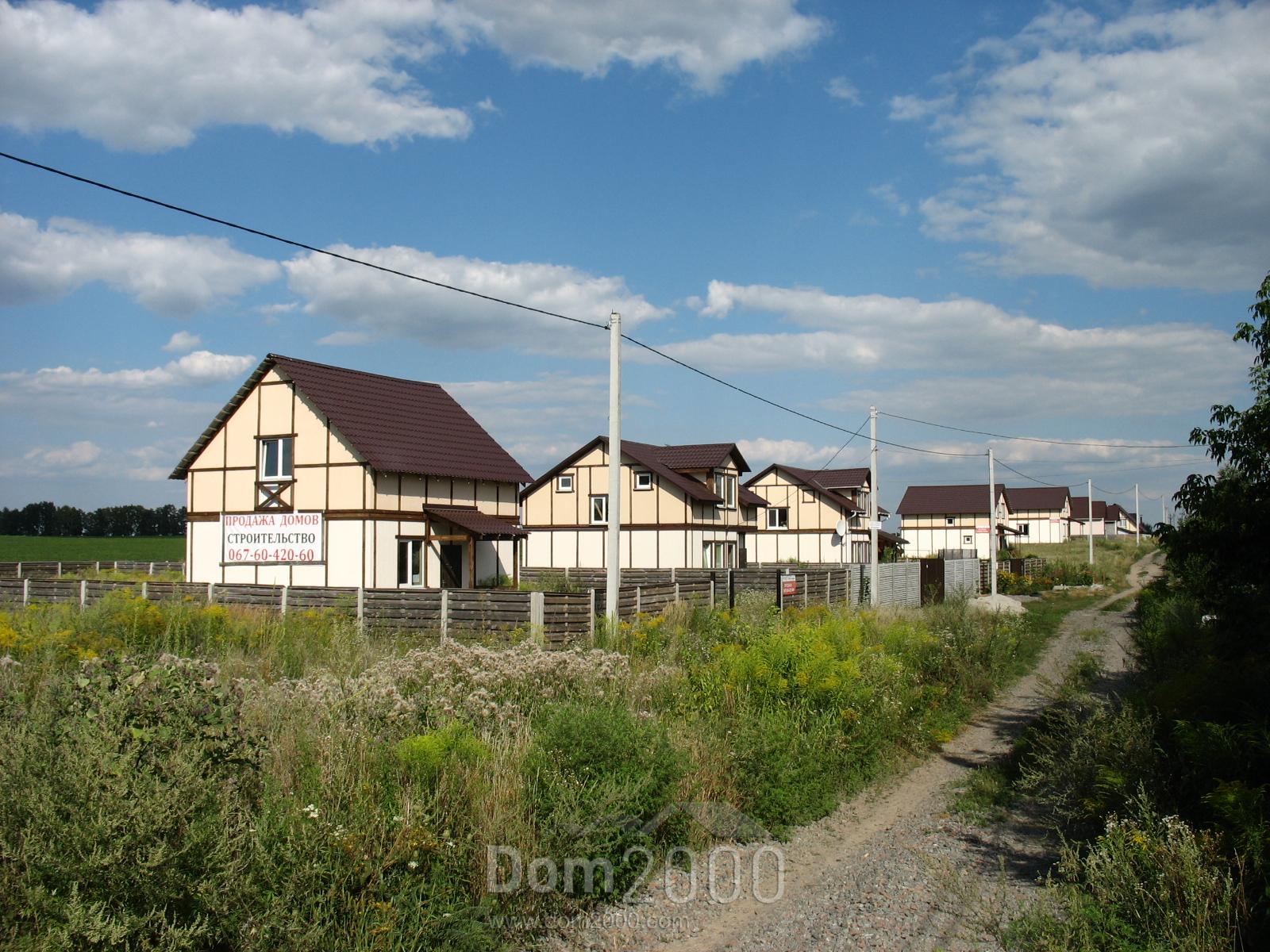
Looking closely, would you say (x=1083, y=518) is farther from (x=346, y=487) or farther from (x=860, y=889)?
(x=860, y=889)

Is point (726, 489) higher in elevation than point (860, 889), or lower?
higher

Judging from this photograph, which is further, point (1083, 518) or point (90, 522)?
point (1083, 518)

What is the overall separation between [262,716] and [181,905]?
201 centimetres

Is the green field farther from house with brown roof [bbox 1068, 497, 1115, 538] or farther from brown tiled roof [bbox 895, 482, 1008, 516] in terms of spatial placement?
house with brown roof [bbox 1068, 497, 1115, 538]

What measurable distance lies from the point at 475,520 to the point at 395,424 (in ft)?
12.8

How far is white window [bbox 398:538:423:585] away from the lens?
26.1 m

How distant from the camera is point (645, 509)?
126ft

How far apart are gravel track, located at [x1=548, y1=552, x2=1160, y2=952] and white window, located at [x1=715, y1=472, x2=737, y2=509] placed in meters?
30.3

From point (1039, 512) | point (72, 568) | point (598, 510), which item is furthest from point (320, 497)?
point (1039, 512)

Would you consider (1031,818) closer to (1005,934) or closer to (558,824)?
(1005,934)

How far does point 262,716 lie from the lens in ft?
21.2

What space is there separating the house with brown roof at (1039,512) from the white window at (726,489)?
6411 cm
